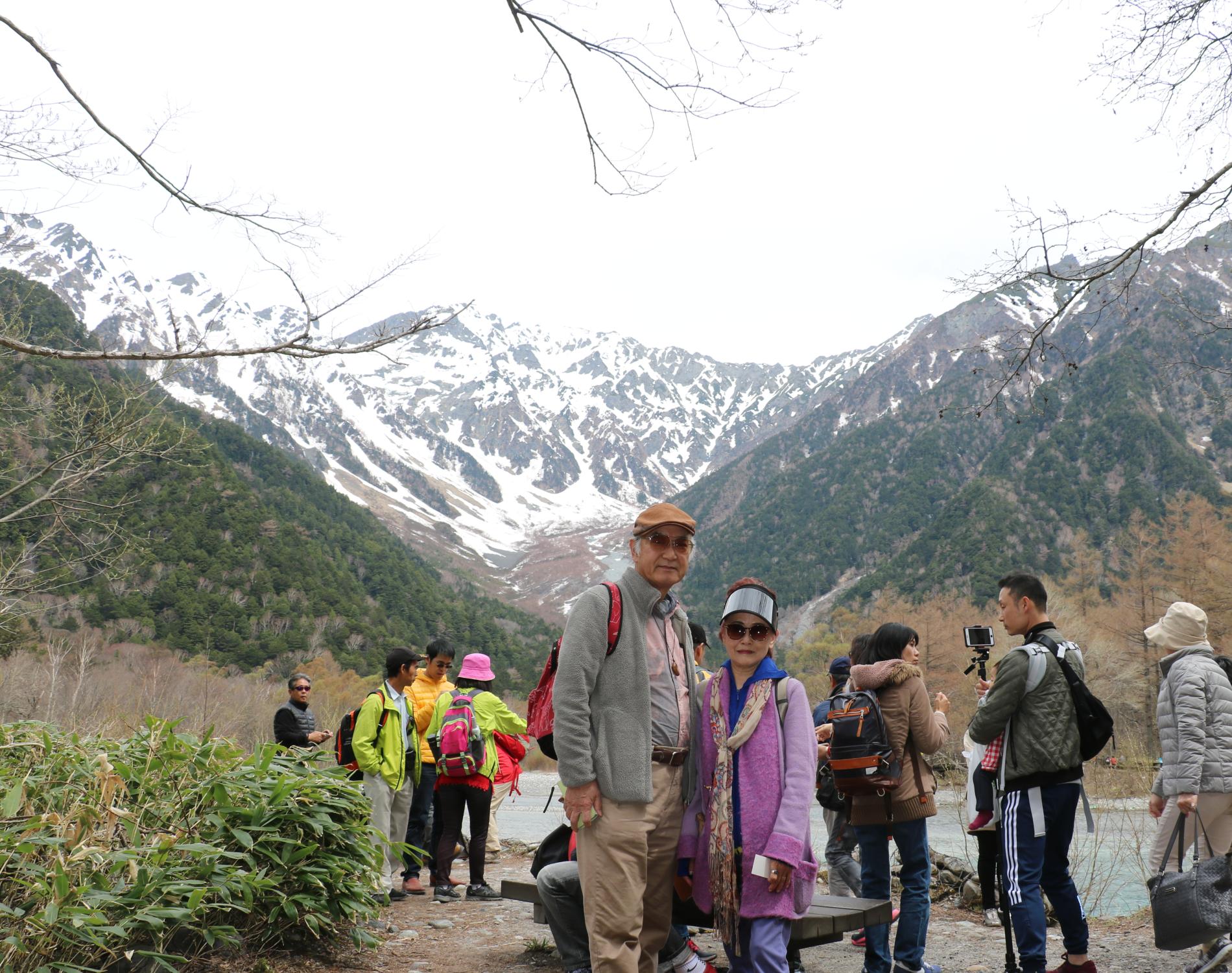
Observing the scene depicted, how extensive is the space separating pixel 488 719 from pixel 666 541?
3.74m

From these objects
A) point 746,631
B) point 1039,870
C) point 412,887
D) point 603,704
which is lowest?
point 412,887

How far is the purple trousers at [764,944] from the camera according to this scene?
3.35 m

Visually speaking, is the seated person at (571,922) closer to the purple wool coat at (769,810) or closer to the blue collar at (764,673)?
the purple wool coat at (769,810)

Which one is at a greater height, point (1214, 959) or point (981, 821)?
point (981, 821)

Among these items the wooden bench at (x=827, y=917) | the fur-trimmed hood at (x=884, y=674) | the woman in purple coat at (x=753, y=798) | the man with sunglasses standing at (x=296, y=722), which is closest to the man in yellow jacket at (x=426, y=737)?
the man with sunglasses standing at (x=296, y=722)

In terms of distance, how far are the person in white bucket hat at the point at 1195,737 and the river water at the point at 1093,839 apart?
1.69m

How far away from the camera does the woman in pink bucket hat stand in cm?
651

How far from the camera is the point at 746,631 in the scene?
362cm

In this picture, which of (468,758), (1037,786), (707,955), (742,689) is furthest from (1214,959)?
(468,758)

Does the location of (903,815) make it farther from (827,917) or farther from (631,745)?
(631,745)

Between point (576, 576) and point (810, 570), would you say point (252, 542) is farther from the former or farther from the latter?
point (576, 576)

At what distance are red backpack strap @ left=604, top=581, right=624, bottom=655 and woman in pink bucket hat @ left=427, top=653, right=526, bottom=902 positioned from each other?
308 cm

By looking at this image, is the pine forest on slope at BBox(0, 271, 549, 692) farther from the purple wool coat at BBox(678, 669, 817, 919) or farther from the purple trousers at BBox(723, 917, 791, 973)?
Answer: the purple trousers at BBox(723, 917, 791, 973)

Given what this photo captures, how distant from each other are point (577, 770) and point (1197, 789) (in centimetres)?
334
